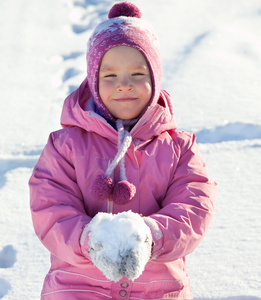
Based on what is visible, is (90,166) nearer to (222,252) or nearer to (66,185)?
(66,185)

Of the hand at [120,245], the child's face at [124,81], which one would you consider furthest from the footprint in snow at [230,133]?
the hand at [120,245]

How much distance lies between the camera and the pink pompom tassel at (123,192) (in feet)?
5.21

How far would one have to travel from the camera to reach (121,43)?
5.68 ft

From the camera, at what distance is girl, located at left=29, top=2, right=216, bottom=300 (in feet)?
5.05

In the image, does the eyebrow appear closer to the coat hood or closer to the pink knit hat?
the pink knit hat

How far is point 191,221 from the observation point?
1604 millimetres

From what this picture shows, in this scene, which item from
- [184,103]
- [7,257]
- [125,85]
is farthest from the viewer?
[184,103]

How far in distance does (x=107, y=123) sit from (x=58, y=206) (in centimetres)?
31

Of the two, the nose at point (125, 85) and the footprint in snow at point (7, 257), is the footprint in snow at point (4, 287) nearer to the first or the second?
the footprint in snow at point (7, 257)

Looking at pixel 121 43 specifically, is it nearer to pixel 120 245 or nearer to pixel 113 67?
pixel 113 67

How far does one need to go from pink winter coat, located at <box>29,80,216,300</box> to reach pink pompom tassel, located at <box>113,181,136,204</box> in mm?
67

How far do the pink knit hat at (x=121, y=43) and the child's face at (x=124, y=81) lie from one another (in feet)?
0.05

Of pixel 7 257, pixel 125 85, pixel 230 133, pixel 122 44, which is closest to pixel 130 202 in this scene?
pixel 125 85

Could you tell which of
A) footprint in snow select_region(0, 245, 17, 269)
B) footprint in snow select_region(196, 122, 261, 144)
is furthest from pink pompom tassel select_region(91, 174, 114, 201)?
footprint in snow select_region(196, 122, 261, 144)
